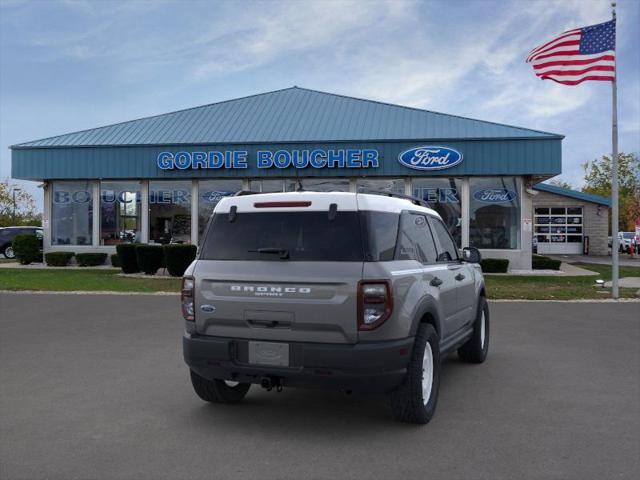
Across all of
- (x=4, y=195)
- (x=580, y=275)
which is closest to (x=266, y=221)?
(x=580, y=275)

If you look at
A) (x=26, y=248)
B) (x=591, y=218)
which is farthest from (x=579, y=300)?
(x=591, y=218)

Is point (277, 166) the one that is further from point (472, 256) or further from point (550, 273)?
point (472, 256)

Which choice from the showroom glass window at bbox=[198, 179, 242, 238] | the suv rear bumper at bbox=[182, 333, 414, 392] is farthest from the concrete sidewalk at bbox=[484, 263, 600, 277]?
the suv rear bumper at bbox=[182, 333, 414, 392]

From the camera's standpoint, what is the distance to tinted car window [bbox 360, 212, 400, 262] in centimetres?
471

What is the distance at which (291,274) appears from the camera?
15.5 ft

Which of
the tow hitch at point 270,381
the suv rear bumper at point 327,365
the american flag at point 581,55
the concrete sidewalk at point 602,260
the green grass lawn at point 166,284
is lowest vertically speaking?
the green grass lawn at point 166,284

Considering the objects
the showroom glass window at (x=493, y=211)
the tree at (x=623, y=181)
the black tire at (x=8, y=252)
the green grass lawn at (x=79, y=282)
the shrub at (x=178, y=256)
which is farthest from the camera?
the tree at (x=623, y=181)

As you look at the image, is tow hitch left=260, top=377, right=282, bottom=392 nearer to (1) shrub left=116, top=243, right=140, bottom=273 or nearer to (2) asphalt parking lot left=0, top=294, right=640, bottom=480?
(2) asphalt parking lot left=0, top=294, right=640, bottom=480

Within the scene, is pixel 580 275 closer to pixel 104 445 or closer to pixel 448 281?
pixel 448 281

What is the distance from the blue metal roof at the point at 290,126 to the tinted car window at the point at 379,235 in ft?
60.8

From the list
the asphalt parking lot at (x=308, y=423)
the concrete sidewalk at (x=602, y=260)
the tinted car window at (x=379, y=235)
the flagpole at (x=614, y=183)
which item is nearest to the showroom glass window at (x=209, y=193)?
the flagpole at (x=614, y=183)

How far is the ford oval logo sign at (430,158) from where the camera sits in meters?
22.9

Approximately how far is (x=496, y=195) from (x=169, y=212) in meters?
13.5

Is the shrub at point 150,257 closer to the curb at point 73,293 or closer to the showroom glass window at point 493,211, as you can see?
the curb at point 73,293
